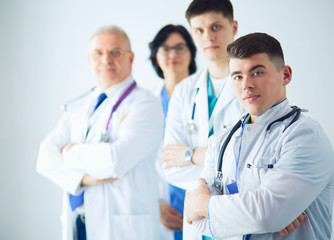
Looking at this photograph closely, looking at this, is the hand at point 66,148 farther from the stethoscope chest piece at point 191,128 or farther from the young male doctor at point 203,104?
the stethoscope chest piece at point 191,128

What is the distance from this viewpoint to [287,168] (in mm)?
1213

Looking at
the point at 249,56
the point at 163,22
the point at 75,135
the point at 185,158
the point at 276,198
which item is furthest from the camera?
the point at 163,22

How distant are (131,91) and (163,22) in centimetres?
A: 131

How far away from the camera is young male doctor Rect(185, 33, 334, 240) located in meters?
1.20

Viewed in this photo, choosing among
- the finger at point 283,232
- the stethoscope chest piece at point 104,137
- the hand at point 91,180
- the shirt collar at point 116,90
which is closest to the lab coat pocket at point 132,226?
the hand at point 91,180

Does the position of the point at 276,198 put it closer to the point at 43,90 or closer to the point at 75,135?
the point at 75,135

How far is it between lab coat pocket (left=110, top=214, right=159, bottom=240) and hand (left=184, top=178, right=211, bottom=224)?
86cm

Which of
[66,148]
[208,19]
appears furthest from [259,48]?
[66,148]

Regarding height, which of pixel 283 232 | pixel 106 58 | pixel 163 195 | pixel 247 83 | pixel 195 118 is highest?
pixel 106 58

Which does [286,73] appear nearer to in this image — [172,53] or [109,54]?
[109,54]

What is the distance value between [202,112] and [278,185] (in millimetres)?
854

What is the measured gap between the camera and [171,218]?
2.71 metres

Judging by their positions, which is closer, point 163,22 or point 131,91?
point 131,91

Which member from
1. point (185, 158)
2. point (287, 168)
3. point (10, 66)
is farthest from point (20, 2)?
point (287, 168)
